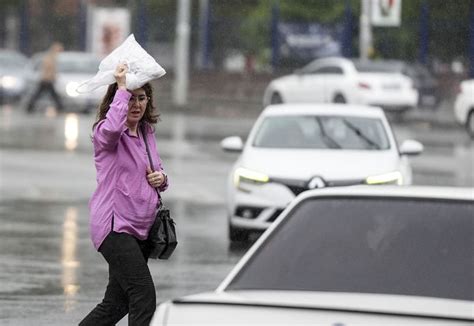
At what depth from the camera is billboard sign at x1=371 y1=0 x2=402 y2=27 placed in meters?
44.1

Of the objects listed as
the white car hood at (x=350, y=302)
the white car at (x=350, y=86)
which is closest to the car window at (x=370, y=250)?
the white car hood at (x=350, y=302)

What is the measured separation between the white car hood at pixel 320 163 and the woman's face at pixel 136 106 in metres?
7.37

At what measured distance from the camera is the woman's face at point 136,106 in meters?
8.42

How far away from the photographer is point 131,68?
8344mm

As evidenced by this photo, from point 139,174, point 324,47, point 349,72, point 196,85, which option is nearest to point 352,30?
point 324,47

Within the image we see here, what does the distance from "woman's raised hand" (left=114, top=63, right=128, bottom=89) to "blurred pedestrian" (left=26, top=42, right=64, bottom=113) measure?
32.8 m

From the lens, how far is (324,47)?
52.1 metres

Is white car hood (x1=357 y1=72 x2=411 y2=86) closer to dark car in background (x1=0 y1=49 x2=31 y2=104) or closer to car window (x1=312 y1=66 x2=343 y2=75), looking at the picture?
car window (x1=312 y1=66 x2=343 y2=75)

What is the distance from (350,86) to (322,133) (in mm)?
22928

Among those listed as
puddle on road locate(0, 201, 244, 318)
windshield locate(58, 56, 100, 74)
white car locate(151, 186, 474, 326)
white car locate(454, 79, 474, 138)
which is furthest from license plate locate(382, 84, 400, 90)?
white car locate(151, 186, 474, 326)

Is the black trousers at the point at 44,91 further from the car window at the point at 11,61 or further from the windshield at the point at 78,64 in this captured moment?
the car window at the point at 11,61

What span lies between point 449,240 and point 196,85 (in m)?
47.6

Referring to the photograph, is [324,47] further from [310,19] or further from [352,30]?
[310,19]

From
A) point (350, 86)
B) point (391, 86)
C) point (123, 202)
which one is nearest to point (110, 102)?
point (123, 202)
